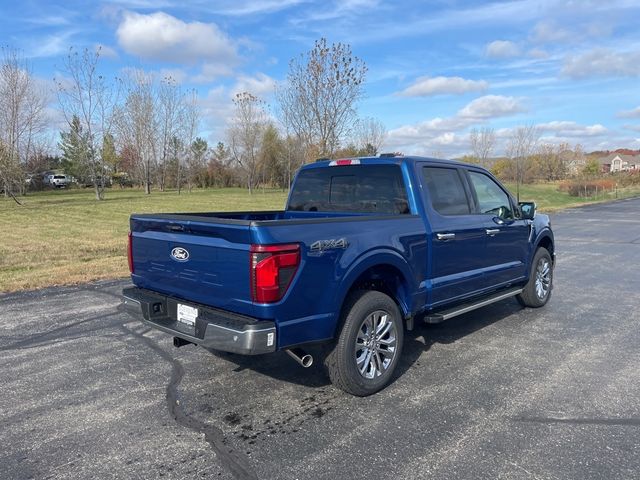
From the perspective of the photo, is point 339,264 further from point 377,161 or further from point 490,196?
point 490,196

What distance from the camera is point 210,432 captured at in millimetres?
3359

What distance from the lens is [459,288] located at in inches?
193

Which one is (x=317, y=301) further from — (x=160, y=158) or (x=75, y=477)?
(x=160, y=158)

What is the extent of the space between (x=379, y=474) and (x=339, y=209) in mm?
2688

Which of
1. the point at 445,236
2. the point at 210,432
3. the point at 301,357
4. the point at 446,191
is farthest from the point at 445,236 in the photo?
the point at 210,432

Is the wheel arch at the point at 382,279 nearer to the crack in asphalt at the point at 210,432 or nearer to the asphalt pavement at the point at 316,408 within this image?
the asphalt pavement at the point at 316,408

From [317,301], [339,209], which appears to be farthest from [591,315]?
[317,301]

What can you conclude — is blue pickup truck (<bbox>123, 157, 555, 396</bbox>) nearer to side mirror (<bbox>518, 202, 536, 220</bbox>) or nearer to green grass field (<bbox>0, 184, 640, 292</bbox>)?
side mirror (<bbox>518, 202, 536, 220</bbox>)

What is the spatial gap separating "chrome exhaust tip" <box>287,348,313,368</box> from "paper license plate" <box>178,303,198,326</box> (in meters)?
0.74

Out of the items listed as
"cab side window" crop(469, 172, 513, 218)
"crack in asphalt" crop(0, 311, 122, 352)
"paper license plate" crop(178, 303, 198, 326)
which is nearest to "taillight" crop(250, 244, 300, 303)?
"paper license plate" crop(178, 303, 198, 326)

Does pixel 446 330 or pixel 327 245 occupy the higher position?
pixel 327 245

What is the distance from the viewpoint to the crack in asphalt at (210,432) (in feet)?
9.61

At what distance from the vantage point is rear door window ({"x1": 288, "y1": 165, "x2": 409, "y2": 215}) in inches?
183

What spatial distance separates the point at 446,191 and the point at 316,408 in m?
2.46
